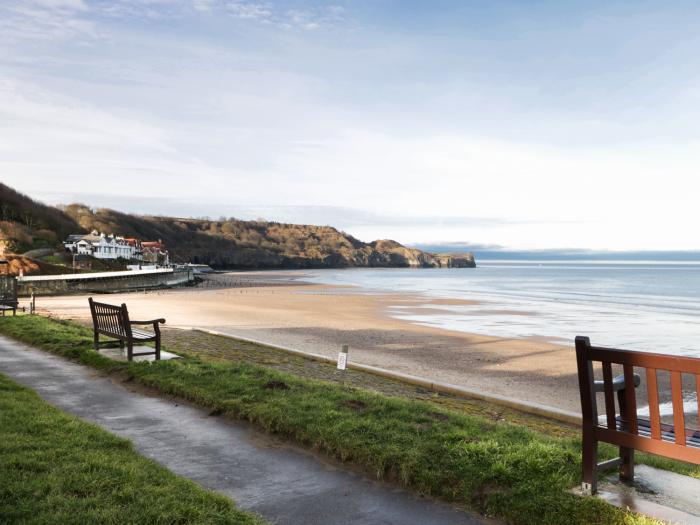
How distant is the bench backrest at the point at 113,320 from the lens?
10047 mm

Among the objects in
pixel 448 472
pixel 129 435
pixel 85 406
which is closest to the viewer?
pixel 448 472

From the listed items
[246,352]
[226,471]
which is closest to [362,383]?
[246,352]

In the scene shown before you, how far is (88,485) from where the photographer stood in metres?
4.14

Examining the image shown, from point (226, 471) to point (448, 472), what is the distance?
1.91 meters

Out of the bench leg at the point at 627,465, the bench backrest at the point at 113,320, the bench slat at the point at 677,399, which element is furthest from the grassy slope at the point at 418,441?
the bench backrest at the point at 113,320

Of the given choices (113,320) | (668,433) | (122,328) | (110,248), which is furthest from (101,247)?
(668,433)

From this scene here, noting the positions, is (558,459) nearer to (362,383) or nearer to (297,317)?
(362,383)

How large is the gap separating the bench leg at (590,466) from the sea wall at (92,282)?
31164mm

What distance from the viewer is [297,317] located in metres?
25.5

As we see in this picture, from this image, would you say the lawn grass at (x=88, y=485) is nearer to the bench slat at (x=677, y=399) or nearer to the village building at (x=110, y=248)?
the bench slat at (x=677, y=399)

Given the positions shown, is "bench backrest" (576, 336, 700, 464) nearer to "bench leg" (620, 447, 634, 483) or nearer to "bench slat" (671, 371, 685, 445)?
"bench slat" (671, 371, 685, 445)

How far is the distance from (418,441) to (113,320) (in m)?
7.57

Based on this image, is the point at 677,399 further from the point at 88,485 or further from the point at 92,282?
the point at 92,282

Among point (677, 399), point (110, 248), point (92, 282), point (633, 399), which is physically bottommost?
point (92, 282)
